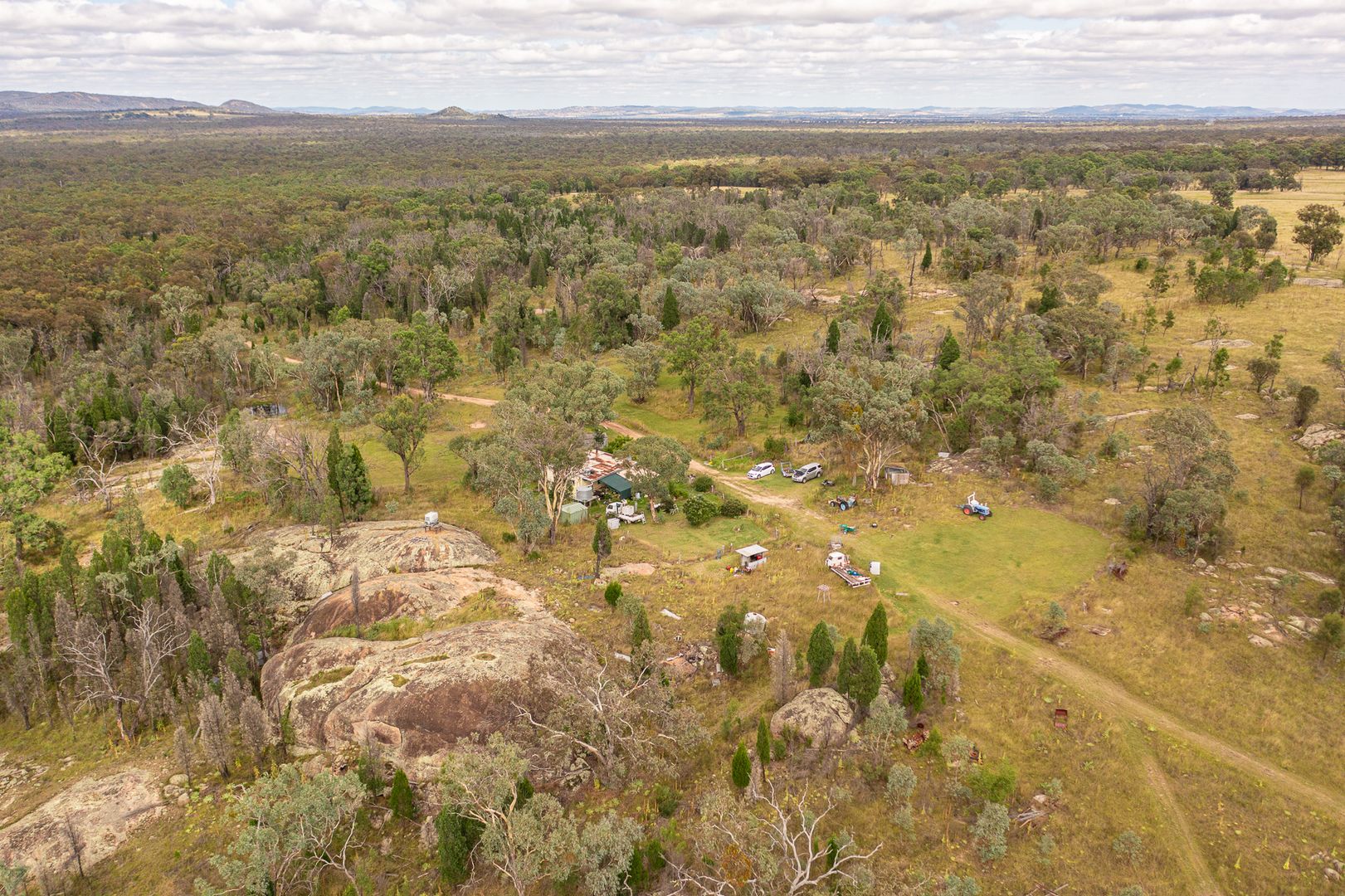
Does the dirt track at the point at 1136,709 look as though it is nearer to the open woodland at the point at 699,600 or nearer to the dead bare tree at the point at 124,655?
the open woodland at the point at 699,600

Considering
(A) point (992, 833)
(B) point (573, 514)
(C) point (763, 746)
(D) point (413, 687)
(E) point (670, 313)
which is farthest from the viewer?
(E) point (670, 313)

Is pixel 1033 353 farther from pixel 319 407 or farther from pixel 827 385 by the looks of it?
pixel 319 407

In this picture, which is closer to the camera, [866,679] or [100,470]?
[866,679]

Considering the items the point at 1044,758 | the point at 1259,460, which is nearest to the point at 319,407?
the point at 1044,758

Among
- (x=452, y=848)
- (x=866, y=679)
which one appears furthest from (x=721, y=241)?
(x=452, y=848)

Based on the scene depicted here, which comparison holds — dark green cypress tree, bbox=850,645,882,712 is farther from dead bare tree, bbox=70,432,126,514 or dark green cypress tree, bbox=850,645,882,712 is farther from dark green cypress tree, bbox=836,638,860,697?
dead bare tree, bbox=70,432,126,514

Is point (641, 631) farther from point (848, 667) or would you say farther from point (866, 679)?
point (866, 679)
